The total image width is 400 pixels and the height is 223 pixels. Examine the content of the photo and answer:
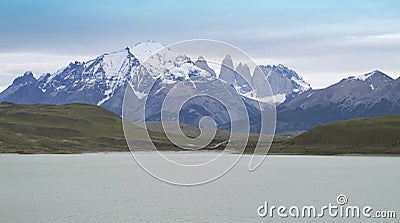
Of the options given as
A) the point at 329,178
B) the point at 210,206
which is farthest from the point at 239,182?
the point at 210,206

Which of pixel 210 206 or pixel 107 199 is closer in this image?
pixel 210 206

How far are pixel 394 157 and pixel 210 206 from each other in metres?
107

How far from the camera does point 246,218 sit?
57.8 meters

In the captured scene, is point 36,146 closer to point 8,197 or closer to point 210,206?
point 8,197
